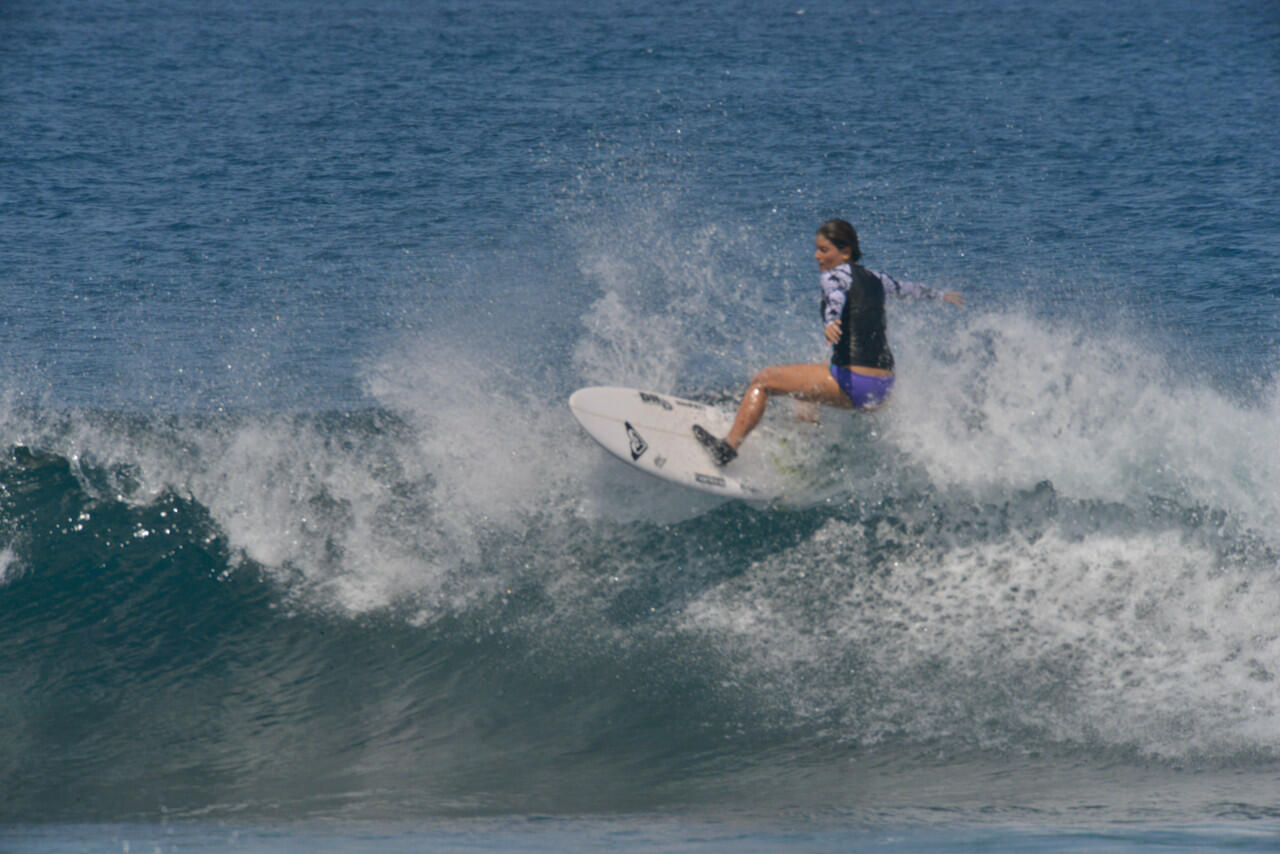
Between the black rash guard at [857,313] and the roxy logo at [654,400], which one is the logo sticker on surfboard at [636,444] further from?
the black rash guard at [857,313]

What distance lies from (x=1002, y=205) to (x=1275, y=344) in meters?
6.11

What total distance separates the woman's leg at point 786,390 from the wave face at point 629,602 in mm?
539

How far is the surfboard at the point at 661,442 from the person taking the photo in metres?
7.27

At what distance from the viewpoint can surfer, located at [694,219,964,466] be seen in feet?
22.1

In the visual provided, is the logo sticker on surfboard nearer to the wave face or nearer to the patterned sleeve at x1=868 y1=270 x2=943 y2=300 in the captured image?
the wave face

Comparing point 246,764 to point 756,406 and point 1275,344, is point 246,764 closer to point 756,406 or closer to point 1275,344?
point 756,406

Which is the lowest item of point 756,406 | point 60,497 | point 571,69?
point 60,497

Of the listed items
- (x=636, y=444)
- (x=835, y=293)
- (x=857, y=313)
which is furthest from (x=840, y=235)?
(x=636, y=444)

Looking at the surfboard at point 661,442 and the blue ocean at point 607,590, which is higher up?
the surfboard at point 661,442

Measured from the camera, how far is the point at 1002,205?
63.3 ft

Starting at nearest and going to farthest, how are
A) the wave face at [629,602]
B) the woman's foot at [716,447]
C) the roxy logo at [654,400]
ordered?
the wave face at [629,602], the woman's foot at [716,447], the roxy logo at [654,400]

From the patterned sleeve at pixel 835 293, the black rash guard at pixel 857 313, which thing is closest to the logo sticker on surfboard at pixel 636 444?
the black rash guard at pixel 857 313

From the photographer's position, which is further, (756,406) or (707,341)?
(707,341)

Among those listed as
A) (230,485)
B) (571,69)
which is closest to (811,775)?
(230,485)
